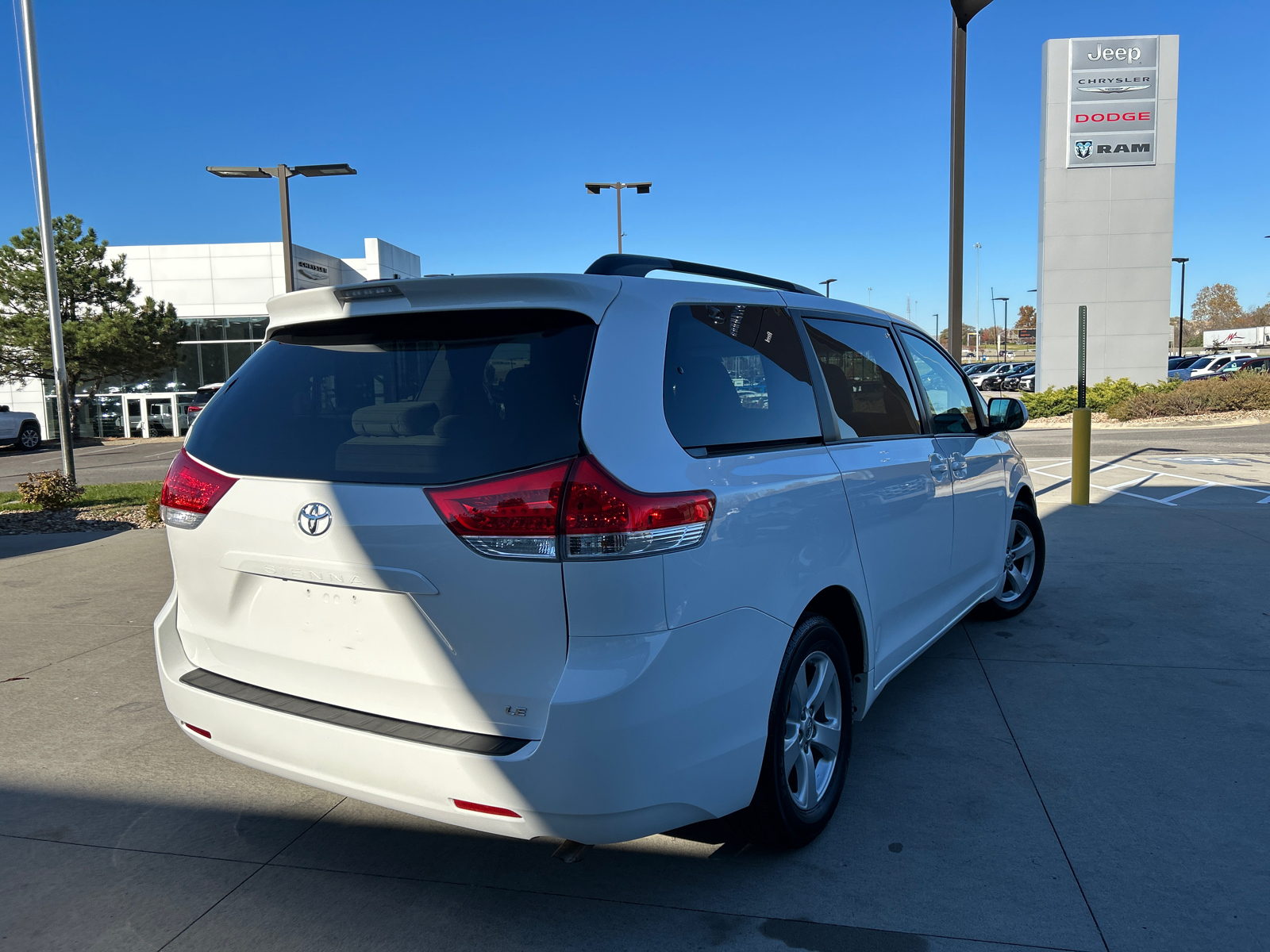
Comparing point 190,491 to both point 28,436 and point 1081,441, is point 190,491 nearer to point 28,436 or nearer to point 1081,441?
point 1081,441

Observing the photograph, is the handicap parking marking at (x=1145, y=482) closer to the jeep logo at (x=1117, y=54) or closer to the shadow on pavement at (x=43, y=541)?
the shadow on pavement at (x=43, y=541)

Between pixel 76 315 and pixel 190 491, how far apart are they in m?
37.2

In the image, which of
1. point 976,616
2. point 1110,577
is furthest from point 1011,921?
point 1110,577

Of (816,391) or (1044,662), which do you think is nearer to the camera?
(816,391)

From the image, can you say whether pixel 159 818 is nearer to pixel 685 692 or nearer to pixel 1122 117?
pixel 685 692

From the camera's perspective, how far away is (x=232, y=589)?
272 centimetres

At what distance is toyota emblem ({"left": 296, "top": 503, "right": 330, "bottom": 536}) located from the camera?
2.46 metres

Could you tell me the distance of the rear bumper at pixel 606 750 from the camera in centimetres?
226

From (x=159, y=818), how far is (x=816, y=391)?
2.88 m

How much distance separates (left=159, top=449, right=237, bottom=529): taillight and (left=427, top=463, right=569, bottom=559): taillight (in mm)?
850

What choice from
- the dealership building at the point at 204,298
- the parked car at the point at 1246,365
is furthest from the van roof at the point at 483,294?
the parked car at the point at 1246,365

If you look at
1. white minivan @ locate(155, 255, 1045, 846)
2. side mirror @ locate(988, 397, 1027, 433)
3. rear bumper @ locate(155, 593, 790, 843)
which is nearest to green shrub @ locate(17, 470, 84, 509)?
white minivan @ locate(155, 255, 1045, 846)

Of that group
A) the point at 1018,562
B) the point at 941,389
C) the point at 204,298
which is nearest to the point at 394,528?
the point at 941,389

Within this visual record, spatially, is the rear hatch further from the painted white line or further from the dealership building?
the dealership building
